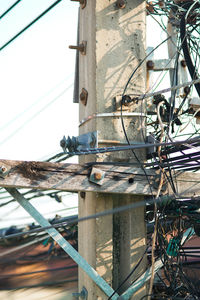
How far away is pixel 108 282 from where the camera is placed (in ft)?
13.6

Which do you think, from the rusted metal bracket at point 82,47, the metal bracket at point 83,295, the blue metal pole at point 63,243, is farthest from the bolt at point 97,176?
the rusted metal bracket at point 82,47

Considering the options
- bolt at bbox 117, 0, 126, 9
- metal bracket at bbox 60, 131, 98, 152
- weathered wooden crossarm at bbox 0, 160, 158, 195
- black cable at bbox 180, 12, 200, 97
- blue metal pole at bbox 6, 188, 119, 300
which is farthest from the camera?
black cable at bbox 180, 12, 200, 97

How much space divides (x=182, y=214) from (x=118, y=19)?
2031 mm

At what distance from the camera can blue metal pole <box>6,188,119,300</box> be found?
3.89 m

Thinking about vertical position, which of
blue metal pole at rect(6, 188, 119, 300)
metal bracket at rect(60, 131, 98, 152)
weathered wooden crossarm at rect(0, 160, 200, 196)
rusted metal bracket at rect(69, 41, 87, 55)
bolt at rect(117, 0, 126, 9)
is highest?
bolt at rect(117, 0, 126, 9)

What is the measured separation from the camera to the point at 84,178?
3.98m

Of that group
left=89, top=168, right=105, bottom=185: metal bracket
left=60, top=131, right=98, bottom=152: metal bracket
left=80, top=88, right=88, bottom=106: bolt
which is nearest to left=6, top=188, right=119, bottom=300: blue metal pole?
left=89, top=168, right=105, bottom=185: metal bracket

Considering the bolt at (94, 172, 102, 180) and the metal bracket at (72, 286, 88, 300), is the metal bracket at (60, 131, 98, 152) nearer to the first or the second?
the bolt at (94, 172, 102, 180)

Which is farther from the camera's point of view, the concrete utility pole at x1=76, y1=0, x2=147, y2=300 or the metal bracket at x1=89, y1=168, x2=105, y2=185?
the concrete utility pole at x1=76, y1=0, x2=147, y2=300

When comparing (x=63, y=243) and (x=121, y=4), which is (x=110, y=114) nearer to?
(x=121, y=4)

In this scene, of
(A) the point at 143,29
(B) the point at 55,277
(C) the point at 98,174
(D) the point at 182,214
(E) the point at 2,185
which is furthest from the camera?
(B) the point at 55,277

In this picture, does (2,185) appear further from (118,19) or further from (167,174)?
(118,19)

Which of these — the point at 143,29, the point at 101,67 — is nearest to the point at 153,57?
the point at 143,29

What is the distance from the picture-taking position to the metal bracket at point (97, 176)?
3987mm
